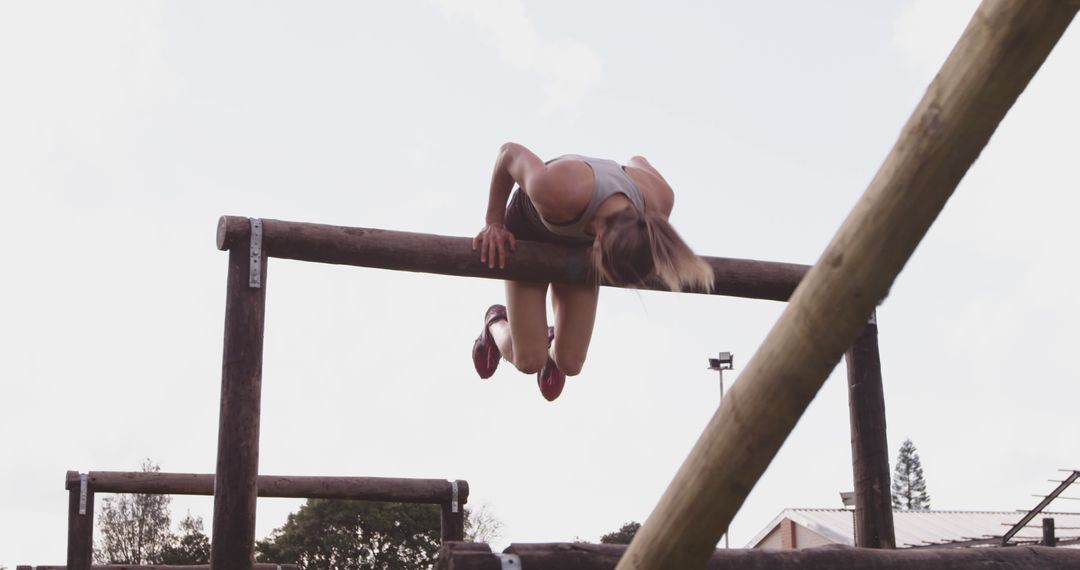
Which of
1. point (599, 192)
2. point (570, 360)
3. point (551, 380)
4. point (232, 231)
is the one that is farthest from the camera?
point (551, 380)

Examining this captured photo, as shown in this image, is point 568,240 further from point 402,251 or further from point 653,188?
point 402,251

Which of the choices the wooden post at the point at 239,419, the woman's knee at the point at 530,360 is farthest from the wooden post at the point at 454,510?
the wooden post at the point at 239,419

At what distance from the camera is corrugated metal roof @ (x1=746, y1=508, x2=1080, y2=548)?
3009cm

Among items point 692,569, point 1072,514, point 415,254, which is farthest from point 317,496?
point 1072,514

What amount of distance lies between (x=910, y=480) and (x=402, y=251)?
60782 mm

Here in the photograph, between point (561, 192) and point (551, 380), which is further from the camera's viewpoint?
point (551, 380)

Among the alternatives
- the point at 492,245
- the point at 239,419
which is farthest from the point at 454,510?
the point at 239,419

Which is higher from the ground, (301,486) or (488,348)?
(488,348)

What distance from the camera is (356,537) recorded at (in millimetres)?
22500

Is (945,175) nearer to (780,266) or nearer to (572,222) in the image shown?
(572,222)

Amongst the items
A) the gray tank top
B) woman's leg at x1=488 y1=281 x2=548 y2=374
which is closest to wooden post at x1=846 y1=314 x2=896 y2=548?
the gray tank top

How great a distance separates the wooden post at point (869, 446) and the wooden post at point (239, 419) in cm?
241

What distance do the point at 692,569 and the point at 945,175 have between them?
60 centimetres

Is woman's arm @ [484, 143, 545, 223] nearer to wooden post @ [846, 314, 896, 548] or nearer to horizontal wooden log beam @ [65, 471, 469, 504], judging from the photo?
wooden post @ [846, 314, 896, 548]
